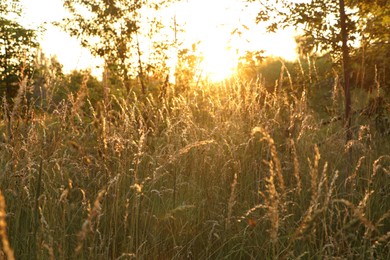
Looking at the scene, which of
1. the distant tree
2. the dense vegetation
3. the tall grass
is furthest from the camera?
the distant tree

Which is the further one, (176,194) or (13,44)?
(13,44)

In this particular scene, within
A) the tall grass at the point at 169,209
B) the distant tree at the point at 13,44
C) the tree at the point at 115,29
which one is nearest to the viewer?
the tall grass at the point at 169,209

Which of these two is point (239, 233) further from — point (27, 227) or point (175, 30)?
point (175, 30)

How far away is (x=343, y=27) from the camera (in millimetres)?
4793

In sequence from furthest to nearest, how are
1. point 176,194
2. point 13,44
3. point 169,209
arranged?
point 13,44 < point 176,194 < point 169,209

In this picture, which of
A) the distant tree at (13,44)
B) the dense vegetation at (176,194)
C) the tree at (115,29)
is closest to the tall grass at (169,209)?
the dense vegetation at (176,194)

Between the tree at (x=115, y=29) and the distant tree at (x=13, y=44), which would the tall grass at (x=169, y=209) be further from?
the distant tree at (x=13, y=44)

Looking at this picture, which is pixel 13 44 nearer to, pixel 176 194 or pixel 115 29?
pixel 115 29

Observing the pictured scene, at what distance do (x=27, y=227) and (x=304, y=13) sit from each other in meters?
3.24

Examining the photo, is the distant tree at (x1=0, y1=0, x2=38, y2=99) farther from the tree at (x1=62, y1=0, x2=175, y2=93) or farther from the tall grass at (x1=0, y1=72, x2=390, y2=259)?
the tall grass at (x1=0, y1=72, x2=390, y2=259)

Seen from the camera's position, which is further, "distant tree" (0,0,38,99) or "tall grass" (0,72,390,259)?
"distant tree" (0,0,38,99)

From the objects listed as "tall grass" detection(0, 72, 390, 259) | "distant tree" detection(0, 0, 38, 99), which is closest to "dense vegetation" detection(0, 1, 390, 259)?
"tall grass" detection(0, 72, 390, 259)

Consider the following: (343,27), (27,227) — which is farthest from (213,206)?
(343,27)

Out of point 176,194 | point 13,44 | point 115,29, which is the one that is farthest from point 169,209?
point 13,44
